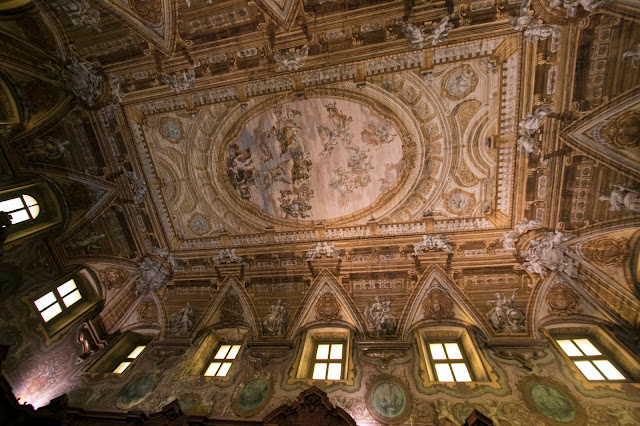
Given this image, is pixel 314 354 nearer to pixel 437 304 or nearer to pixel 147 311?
pixel 437 304

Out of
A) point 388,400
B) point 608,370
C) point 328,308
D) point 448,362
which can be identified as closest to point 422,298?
point 448,362

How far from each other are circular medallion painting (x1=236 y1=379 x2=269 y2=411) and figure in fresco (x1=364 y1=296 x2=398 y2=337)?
371cm

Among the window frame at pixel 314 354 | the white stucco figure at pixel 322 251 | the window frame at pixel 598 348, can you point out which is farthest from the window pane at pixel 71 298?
the window frame at pixel 598 348

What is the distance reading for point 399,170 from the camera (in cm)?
845

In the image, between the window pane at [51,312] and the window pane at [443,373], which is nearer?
the window pane at [443,373]

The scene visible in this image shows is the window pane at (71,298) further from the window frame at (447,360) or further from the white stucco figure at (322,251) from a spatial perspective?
the window frame at (447,360)

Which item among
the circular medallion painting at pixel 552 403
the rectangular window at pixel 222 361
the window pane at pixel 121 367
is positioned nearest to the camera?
the circular medallion painting at pixel 552 403

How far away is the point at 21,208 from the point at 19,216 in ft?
0.88

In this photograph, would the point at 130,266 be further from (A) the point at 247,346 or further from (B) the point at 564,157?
(B) the point at 564,157

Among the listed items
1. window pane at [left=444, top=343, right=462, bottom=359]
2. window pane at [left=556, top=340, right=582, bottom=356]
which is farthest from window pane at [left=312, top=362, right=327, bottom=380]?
window pane at [left=556, top=340, right=582, bottom=356]

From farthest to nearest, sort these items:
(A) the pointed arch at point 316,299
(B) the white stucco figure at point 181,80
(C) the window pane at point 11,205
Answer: (A) the pointed arch at point 316,299
(B) the white stucco figure at point 181,80
(C) the window pane at point 11,205

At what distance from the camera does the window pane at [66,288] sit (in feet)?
29.6

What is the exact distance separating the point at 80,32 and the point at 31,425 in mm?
10408

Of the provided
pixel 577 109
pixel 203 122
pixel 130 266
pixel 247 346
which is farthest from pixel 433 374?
pixel 130 266
